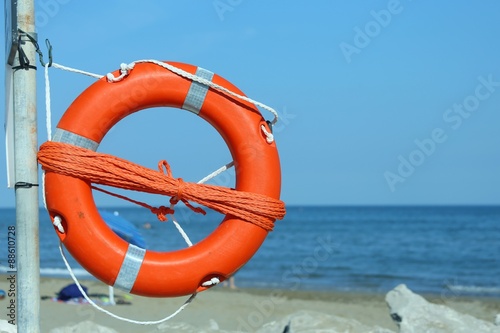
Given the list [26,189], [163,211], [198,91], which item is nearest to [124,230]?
[163,211]

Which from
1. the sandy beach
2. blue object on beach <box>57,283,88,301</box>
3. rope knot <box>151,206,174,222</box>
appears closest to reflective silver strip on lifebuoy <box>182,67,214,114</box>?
rope knot <box>151,206,174,222</box>

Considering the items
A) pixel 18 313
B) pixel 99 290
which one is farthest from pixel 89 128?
pixel 99 290

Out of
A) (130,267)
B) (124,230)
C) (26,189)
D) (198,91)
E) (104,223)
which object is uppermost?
(124,230)

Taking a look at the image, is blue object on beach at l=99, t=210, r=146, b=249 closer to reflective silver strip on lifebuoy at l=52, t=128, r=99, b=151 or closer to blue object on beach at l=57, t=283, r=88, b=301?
blue object on beach at l=57, t=283, r=88, b=301

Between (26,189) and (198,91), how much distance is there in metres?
0.81

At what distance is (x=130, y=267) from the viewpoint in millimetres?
3156

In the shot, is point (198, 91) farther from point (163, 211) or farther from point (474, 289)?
point (474, 289)

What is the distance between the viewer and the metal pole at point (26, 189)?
290 centimetres

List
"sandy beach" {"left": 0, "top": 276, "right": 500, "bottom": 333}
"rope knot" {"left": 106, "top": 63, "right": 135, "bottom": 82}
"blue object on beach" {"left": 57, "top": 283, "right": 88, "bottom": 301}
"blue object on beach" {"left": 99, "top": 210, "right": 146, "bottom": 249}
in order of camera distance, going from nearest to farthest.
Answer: "rope knot" {"left": 106, "top": 63, "right": 135, "bottom": 82} → "sandy beach" {"left": 0, "top": 276, "right": 500, "bottom": 333} → "blue object on beach" {"left": 99, "top": 210, "right": 146, "bottom": 249} → "blue object on beach" {"left": 57, "top": 283, "right": 88, "bottom": 301}

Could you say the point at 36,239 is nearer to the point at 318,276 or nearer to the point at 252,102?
the point at 252,102

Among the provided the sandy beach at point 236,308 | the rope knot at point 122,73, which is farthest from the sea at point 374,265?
the rope knot at point 122,73

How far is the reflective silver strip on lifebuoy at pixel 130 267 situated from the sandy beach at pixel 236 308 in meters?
2.05

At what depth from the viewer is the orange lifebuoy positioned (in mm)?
3129

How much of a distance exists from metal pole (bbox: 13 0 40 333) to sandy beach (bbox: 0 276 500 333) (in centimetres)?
238
